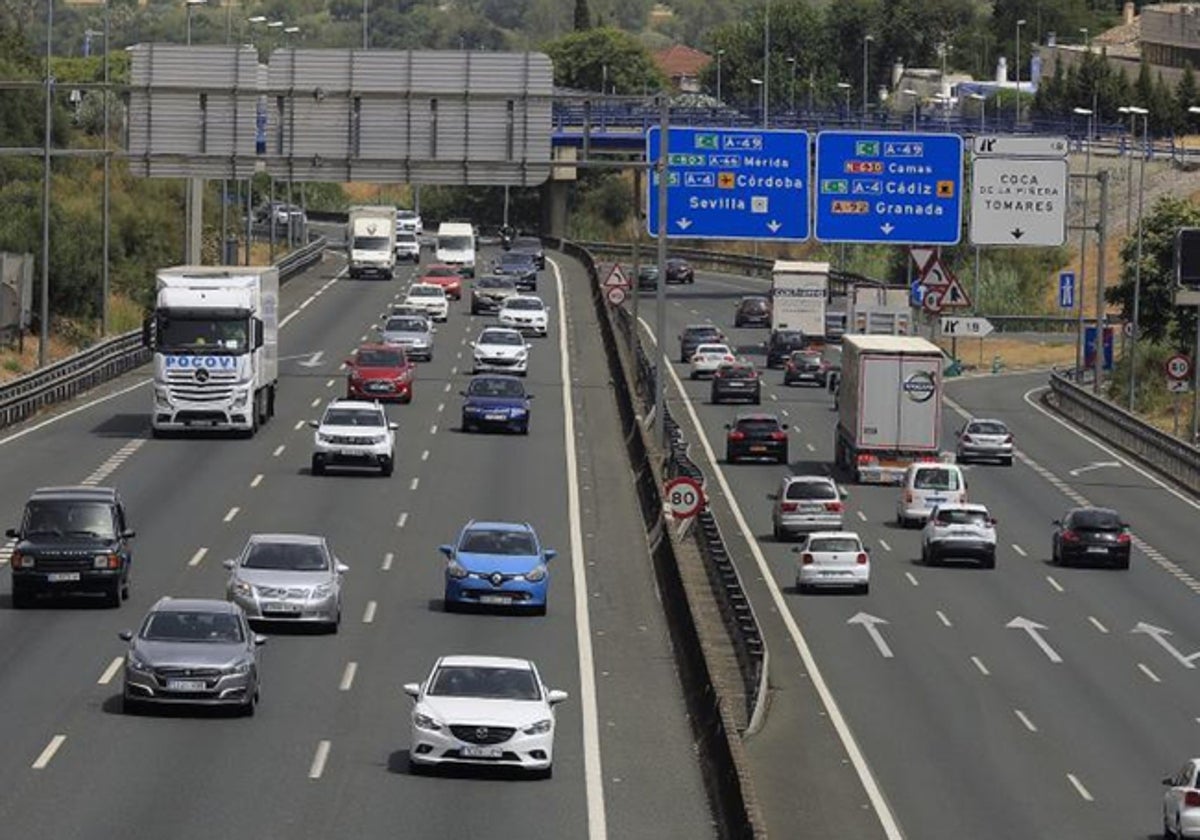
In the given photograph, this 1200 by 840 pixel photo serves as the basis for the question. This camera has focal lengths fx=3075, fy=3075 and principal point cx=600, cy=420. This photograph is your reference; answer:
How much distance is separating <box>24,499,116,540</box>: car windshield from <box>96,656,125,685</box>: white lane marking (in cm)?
416

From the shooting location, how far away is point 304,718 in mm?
36281

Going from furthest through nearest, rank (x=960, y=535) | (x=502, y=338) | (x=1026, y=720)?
(x=502, y=338), (x=960, y=535), (x=1026, y=720)

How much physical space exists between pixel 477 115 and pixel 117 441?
579 inches

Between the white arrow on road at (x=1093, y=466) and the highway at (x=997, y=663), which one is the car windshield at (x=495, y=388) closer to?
the highway at (x=997, y=663)

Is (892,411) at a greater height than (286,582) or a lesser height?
greater

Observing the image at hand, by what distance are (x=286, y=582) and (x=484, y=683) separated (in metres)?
9.95

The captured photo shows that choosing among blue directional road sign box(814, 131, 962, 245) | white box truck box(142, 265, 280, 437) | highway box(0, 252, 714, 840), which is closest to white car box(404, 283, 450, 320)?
highway box(0, 252, 714, 840)

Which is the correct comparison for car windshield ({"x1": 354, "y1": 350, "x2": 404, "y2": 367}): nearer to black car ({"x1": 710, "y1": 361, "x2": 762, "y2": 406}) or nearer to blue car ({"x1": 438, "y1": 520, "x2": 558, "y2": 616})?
black car ({"x1": 710, "y1": 361, "x2": 762, "y2": 406})

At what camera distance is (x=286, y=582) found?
42.7m

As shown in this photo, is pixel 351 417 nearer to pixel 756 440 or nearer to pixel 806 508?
pixel 806 508

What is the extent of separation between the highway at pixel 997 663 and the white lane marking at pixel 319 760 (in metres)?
4.97

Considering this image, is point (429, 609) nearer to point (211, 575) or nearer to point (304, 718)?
point (211, 575)

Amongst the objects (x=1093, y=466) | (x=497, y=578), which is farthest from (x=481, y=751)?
(x=1093, y=466)

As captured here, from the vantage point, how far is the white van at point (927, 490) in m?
65.3
